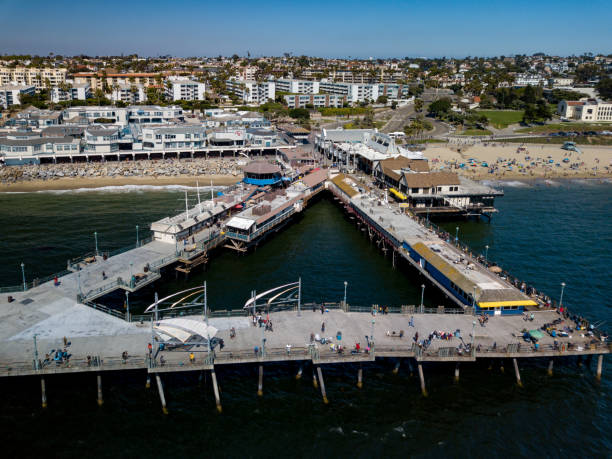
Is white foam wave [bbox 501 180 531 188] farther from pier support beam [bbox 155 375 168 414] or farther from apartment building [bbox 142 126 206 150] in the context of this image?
pier support beam [bbox 155 375 168 414]

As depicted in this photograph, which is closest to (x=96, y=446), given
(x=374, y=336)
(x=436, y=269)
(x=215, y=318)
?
(x=215, y=318)

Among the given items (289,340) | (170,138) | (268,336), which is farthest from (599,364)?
(170,138)

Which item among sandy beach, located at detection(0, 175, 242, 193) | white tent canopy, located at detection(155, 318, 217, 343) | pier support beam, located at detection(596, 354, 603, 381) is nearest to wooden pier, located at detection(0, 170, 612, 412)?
pier support beam, located at detection(596, 354, 603, 381)

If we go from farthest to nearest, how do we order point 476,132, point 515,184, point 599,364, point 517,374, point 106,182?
point 476,132 < point 515,184 < point 106,182 < point 599,364 < point 517,374

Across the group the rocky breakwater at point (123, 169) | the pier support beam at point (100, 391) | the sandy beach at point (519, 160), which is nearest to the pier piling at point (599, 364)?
the pier support beam at point (100, 391)

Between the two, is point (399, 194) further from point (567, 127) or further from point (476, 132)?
point (567, 127)

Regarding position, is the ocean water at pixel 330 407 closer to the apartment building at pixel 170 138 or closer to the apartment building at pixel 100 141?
the apartment building at pixel 100 141
